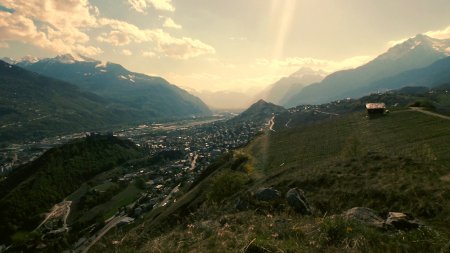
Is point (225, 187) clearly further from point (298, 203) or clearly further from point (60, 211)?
point (60, 211)

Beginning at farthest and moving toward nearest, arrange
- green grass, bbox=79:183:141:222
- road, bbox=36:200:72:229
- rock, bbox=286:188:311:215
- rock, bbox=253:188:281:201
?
road, bbox=36:200:72:229 < green grass, bbox=79:183:141:222 < rock, bbox=253:188:281:201 < rock, bbox=286:188:311:215

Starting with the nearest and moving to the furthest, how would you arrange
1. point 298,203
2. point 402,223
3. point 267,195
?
point 402,223 → point 298,203 → point 267,195

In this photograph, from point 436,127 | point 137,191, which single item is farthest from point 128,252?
point 137,191

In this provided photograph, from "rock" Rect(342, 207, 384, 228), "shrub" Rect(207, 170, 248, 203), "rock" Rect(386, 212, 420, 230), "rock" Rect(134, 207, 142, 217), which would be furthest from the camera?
"rock" Rect(134, 207, 142, 217)

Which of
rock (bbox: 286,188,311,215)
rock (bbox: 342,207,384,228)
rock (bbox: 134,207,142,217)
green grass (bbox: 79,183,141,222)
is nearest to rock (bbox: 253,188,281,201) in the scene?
rock (bbox: 286,188,311,215)

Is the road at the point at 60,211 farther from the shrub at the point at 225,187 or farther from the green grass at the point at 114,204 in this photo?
the shrub at the point at 225,187

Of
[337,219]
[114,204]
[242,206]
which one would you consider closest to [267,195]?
[242,206]

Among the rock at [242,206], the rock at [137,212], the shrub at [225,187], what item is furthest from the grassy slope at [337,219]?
the rock at [137,212]

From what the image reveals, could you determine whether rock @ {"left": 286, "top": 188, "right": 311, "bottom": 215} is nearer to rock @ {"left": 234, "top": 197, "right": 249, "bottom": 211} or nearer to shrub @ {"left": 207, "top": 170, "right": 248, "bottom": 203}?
rock @ {"left": 234, "top": 197, "right": 249, "bottom": 211}

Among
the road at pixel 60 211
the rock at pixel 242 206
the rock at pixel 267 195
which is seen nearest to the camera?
the rock at pixel 242 206
